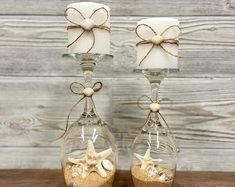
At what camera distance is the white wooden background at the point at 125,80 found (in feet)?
2.71

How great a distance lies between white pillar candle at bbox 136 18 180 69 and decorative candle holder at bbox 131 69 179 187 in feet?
0.07

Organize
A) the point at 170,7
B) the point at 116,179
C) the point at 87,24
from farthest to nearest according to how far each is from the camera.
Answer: the point at 170,7 < the point at 116,179 < the point at 87,24

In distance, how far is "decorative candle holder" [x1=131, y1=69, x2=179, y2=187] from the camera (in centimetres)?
63

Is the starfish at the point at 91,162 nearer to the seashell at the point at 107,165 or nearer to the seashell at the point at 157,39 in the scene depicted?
the seashell at the point at 107,165

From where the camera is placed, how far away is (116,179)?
0.71m

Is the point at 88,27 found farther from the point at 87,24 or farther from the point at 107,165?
the point at 107,165

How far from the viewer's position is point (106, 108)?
828mm

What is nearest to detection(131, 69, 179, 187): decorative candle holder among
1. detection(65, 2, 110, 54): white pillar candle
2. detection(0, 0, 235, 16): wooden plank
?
detection(65, 2, 110, 54): white pillar candle

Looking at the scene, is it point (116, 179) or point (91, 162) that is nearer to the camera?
point (91, 162)

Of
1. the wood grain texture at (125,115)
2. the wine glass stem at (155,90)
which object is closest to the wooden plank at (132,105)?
the wood grain texture at (125,115)

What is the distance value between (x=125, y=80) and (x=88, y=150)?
0.85 feet

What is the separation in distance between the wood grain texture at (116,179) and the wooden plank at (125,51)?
0.22 m

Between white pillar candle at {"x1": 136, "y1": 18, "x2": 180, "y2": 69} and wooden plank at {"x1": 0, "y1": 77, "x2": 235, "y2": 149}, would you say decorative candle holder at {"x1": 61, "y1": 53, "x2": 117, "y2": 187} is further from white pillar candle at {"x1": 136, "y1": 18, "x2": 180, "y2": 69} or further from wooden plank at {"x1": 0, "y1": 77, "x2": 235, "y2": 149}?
wooden plank at {"x1": 0, "y1": 77, "x2": 235, "y2": 149}

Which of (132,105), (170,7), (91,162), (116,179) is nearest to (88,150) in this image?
(91,162)
